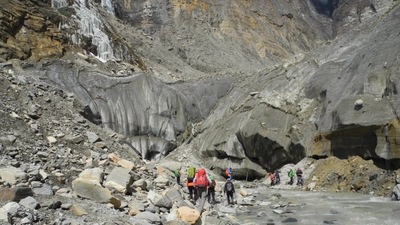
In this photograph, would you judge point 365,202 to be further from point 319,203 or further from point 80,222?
point 80,222

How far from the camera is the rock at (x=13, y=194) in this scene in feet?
21.6

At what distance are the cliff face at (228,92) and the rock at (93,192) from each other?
43.5ft

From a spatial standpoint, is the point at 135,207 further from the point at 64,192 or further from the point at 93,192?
the point at 64,192

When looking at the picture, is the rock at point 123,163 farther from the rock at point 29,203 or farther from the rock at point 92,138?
the rock at point 29,203

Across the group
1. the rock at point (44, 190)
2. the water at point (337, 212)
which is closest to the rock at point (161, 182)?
the water at point (337, 212)

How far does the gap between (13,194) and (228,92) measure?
33057 mm

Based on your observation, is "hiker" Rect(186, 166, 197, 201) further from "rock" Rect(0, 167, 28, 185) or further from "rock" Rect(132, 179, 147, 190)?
"rock" Rect(0, 167, 28, 185)

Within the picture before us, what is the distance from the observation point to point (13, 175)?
26.2 ft

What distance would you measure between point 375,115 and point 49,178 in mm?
15210

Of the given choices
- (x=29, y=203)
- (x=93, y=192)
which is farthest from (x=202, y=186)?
(x=29, y=203)

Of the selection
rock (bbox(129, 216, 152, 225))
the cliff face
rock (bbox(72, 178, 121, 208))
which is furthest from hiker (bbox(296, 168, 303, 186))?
rock (bbox(129, 216, 152, 225))

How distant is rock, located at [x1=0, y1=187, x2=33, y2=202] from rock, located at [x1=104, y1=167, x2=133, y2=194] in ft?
9.25

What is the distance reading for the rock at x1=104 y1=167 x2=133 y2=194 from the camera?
9.68 m

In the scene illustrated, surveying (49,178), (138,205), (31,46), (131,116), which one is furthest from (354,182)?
(31,46)
